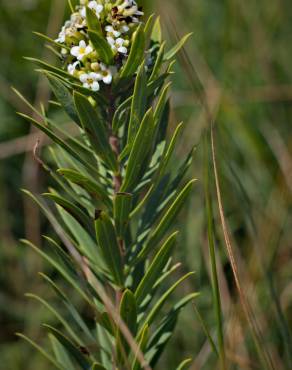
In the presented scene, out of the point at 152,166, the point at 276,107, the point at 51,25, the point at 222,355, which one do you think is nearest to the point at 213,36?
the point at 276,107

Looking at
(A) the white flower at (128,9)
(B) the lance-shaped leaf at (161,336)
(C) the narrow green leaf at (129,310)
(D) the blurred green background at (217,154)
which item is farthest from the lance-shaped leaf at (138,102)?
(D) the blurred green background at (217,154)

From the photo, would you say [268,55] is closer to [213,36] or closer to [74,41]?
[213,36]

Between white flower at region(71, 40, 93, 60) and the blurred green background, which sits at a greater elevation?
white flower at region(71, 40, 93, 60)

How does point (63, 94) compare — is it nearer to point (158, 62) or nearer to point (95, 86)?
point (95, 86)

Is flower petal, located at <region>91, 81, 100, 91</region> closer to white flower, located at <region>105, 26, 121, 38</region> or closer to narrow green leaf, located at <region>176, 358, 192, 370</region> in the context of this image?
white flower, located at <region>105, 26, 121, 38</region>

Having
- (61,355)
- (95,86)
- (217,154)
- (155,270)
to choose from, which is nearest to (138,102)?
(95,86)

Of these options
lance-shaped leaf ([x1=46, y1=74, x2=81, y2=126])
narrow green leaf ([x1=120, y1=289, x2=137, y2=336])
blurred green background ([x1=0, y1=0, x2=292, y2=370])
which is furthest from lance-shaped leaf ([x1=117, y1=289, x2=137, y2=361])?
blurred green background ([x1=0, y1=0, x2=292, y2=370])
